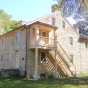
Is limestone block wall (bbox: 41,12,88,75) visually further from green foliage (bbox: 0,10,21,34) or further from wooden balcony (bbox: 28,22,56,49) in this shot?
green foliage (bbox: 0,10,21,34)

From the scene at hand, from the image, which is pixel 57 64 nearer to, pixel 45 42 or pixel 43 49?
pixel 43 49

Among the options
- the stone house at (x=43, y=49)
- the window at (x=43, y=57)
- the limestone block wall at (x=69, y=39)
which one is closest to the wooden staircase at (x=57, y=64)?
Result: the stone house at (x=43, y=49)

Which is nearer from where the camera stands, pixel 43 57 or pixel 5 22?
pixel 43 57

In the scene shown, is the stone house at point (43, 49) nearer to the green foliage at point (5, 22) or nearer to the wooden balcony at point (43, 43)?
the wooden balcony at point (43, 43)

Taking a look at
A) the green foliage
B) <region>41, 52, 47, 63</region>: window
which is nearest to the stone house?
<region>41, 52, 47, 63</region>: window

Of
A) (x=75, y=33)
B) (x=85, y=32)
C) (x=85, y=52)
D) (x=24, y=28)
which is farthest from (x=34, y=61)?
(x=85, y=32)

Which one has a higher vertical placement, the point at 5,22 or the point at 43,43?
the point at 5,22

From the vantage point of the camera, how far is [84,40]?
40969mm

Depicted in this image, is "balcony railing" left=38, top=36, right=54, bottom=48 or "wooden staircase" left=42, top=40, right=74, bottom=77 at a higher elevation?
"balcony railing" left=38, top=36, right=54, bottom=48

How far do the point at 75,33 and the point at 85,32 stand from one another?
6872mm

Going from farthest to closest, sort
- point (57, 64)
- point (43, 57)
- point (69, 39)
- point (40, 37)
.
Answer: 1. point (69, 39)
2. point (57, 64)
3. point (43, 57)
4. point (40, 37)

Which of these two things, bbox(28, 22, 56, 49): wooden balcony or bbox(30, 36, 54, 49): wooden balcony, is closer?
bbox(30, 36, 54, 49): wooden balcony

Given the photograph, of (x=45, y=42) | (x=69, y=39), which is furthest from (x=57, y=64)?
(x=69, y=39)

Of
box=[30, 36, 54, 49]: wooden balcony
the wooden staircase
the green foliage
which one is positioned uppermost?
the green foliage
